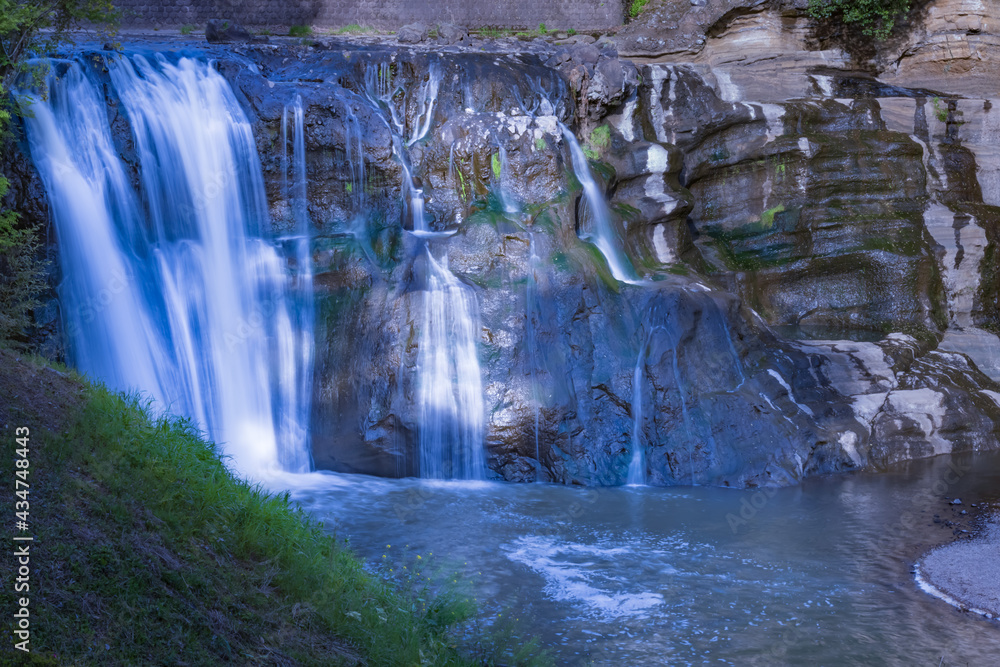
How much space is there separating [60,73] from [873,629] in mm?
10393

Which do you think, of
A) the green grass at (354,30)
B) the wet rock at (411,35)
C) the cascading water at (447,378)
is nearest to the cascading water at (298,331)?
the cascading water at (447,378)

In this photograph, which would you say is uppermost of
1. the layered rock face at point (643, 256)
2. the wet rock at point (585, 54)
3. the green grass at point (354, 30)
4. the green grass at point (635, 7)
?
the green grass at point (635, 7)

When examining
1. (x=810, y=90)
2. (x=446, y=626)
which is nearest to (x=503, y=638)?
(x=446, y=626)

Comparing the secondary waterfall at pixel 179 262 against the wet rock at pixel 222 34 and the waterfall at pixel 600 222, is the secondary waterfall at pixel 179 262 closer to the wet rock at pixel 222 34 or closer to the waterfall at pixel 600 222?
the wet rock at pixel 222 34

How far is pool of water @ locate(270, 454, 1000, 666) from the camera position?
5781 mm

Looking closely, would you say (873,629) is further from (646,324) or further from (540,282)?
(540,282)

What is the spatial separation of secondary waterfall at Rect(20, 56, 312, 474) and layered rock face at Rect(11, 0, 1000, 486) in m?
0.41

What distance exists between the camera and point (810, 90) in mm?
15594

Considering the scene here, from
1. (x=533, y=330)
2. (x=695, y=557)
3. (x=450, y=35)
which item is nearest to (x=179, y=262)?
(x=533, y=330)

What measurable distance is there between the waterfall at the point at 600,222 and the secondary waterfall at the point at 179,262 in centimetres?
416

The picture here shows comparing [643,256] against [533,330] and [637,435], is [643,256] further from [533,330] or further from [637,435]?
[637,435]

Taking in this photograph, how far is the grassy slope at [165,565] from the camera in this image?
3725 millimetres

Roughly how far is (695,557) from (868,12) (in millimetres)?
13812

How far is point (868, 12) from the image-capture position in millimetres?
16781
